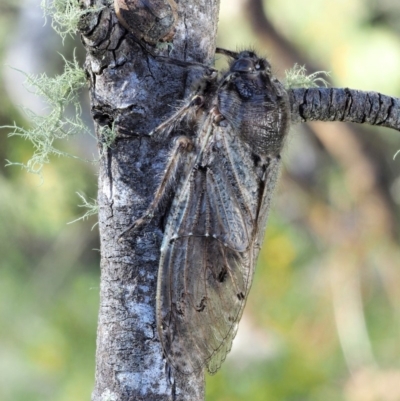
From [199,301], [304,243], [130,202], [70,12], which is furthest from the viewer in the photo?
[304,243]

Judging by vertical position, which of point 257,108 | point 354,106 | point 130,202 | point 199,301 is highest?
point 257,108

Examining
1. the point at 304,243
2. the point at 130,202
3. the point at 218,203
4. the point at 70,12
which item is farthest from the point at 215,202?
the point at 304,243

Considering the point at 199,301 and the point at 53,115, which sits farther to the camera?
the point at 53,115

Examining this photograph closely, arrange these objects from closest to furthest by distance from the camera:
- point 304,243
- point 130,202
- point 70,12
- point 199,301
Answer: point 70,12 → point 130,202 → point 199,301 → point 304,243

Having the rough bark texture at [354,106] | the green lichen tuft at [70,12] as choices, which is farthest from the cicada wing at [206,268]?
the green lichen tuft at [70,12]

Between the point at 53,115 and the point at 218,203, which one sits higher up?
the point at 53,115

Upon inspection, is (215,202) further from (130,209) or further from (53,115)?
(53,115)

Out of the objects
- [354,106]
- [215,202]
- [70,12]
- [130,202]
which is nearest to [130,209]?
[130,202]

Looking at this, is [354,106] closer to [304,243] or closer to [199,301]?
[199,301]
